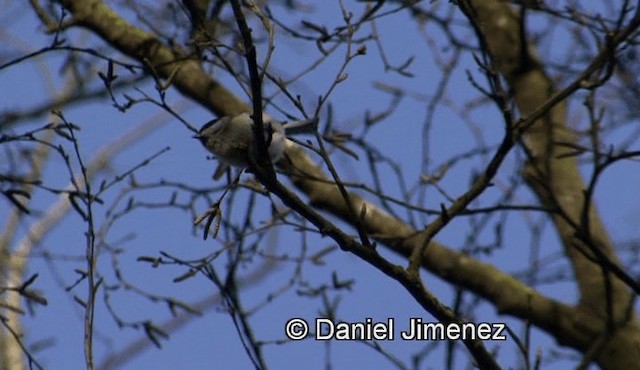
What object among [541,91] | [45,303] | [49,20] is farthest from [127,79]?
[541,91]

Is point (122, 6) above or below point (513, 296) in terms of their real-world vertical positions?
above

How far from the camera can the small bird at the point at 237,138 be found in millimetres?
1651

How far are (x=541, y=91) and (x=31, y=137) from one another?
2292 millimetres

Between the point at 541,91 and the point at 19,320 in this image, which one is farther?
the point at 19,320

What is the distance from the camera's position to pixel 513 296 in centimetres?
321

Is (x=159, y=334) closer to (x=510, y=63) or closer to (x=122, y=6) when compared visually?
(x=122, y=6)

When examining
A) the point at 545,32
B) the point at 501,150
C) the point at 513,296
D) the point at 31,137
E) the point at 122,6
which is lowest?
the point at 501,150

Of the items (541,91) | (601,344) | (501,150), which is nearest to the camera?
(501,150)

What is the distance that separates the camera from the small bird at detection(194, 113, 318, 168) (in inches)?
65.0

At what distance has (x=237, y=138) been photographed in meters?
1.68

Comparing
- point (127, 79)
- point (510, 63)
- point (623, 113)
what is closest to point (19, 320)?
point (127, 79)

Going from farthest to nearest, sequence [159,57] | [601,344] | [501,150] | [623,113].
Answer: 1. [623,113]
2. [159,57]
3. [601,344]
4. [501,150]

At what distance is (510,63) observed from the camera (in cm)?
392

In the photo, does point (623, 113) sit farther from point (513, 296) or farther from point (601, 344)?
point (601, 344)
